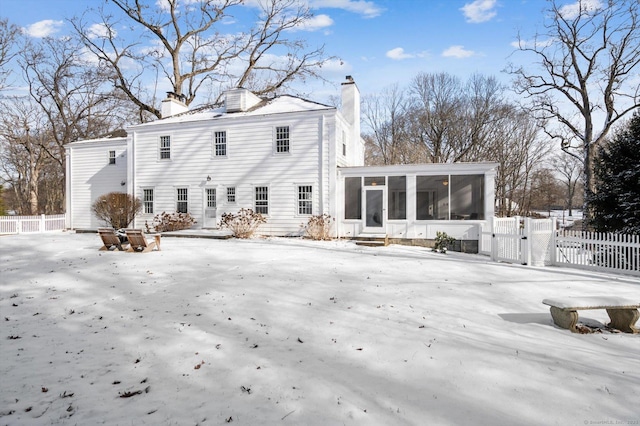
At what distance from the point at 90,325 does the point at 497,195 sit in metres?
32.9

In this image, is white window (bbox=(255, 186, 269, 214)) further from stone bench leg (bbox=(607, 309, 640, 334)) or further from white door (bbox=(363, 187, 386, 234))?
stone bench leg (bbox=(607, 309, 640, 334))

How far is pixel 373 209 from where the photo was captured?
52.5 ft

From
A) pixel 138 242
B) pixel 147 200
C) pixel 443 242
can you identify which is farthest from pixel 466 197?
pixel 147 200

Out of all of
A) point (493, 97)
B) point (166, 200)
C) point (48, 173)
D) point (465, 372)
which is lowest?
point (465, 372)

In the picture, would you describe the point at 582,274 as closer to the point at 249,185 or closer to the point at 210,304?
the point at 210,304

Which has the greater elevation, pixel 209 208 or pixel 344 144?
pixel 344 144

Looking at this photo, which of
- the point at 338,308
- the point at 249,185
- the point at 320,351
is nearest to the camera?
the point at 320,351

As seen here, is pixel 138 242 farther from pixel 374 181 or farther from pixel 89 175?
pixel 89 175

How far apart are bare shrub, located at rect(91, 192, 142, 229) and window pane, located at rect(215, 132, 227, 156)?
5.17m

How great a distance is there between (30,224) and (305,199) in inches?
597

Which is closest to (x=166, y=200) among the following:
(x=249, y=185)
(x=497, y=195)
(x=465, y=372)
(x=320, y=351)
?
(x=249, y=185)

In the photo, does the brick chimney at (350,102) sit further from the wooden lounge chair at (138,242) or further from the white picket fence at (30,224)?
the white picket fence at (30,224)

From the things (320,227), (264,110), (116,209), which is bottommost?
(320,227)

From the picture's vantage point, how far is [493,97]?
31.0 metres
